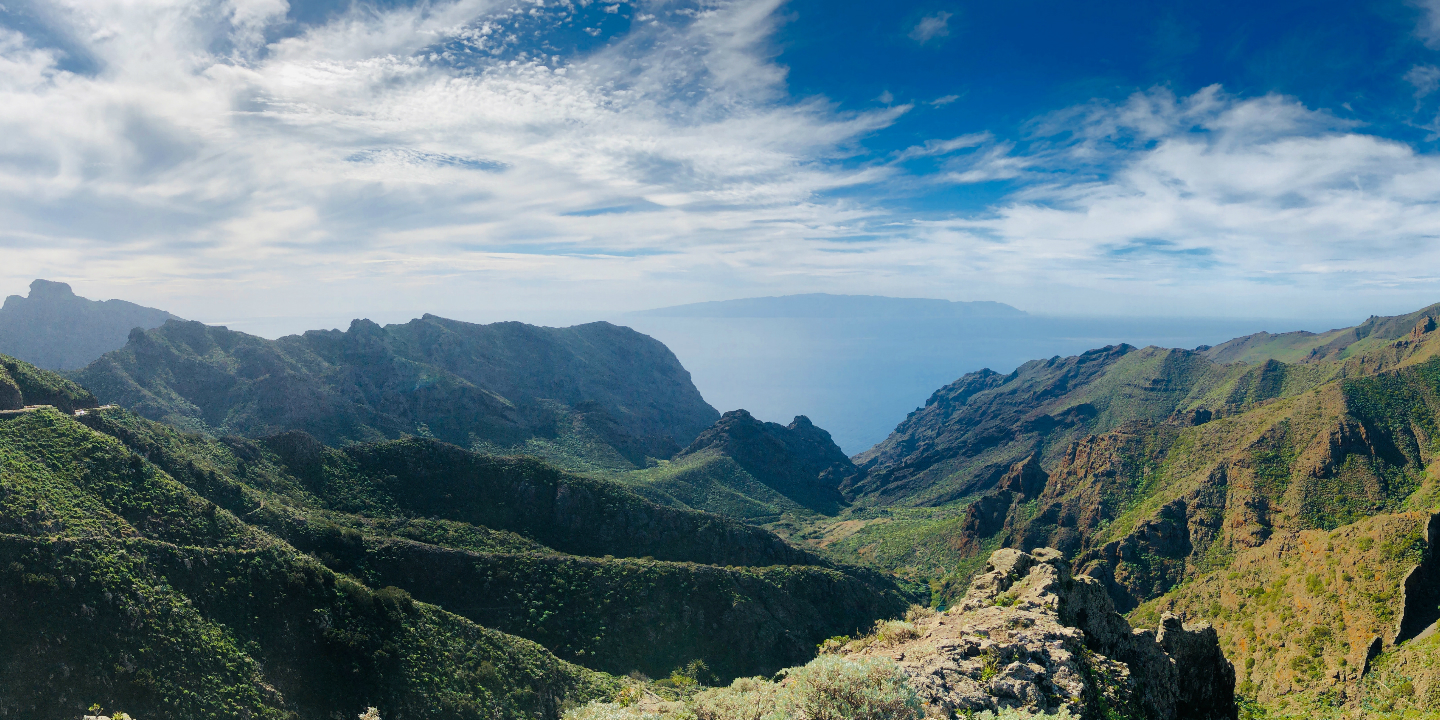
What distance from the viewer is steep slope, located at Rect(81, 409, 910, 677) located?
147 feet

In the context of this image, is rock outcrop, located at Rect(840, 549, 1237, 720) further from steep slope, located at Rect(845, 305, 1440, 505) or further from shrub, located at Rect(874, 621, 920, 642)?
steep slope, located at Rect(845, 305, 1440, 505)

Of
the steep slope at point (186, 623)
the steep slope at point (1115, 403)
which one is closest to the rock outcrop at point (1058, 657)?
the steep slope at point (186, 623)

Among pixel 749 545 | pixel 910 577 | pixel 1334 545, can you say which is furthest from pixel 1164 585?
pixel 749 545

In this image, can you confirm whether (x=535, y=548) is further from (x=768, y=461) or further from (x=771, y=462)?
(x=771, y=462)

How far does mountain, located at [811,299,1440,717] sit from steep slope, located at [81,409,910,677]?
27.8 metres

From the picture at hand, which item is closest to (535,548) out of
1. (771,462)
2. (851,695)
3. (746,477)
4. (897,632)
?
(897,632)

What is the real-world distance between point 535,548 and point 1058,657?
4918 cm

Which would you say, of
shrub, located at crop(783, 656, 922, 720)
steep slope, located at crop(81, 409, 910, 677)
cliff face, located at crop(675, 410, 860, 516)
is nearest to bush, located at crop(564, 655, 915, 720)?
shrub, located at crop(783, 656, 922, 720)

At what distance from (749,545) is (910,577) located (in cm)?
3567

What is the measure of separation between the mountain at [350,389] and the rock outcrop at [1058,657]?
12721 cm

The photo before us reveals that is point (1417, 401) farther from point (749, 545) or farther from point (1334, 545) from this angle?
point (749, 545)

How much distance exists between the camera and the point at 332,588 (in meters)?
34.1

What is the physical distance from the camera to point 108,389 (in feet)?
361

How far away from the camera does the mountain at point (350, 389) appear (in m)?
118
